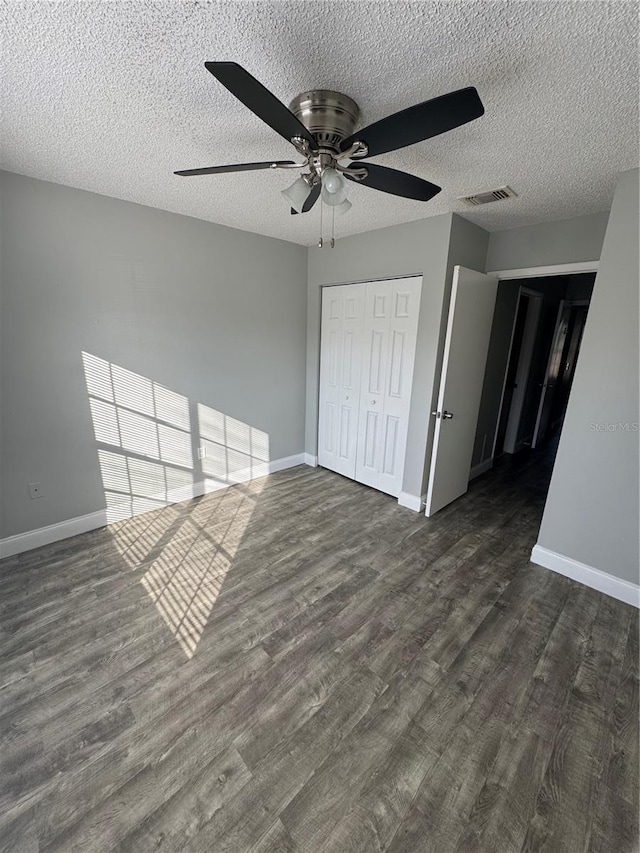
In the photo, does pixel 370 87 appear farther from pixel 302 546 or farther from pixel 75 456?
pixel 75 456

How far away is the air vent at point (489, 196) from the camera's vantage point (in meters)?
2.12

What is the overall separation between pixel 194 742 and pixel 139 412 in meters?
2.23

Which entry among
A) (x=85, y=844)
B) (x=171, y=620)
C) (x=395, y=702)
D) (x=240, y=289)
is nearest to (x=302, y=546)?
(x=171, y=620)

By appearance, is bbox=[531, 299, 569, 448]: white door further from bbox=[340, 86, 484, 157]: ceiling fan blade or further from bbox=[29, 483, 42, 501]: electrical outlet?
bbox=[29, 483, 42, 501]: electrical outlet

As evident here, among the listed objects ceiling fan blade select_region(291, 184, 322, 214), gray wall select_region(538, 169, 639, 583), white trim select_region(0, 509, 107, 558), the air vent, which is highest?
the air vent

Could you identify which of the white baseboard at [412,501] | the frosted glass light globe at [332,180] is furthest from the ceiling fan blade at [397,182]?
the white baseboard at [412,501]

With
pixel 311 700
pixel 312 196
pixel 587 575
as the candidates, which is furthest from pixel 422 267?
pixel 311 700

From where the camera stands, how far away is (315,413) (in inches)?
159

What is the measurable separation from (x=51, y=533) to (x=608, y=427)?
3817mm

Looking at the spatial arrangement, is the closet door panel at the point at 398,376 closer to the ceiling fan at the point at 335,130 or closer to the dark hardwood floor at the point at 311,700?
the dark hardwood floor at the point at 311,700

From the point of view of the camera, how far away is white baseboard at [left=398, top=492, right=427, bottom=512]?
10.2 ft

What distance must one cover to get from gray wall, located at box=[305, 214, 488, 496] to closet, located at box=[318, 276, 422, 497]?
9 centimetres

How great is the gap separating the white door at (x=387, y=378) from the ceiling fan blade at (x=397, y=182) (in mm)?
1326

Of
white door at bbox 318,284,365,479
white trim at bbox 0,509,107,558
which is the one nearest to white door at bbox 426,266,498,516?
white door at bbox 318,284,365,479
